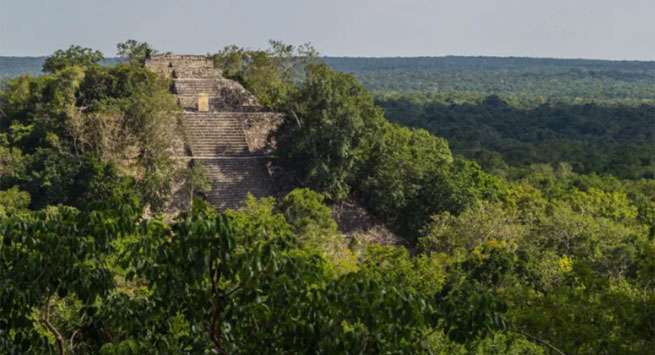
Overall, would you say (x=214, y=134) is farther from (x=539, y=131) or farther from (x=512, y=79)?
(x=512, y=79)

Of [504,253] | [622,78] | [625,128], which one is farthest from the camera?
[622,78]

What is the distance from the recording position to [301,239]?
16.7 meters

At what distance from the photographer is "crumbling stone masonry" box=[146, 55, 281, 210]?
2048cm

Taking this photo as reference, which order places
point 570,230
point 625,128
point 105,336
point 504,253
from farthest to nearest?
point 625,128
point 570,230
point 504,253
point 105,336

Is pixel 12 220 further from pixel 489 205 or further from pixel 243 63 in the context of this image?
pixel 243 63

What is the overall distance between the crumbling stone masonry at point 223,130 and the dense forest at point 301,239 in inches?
27.5

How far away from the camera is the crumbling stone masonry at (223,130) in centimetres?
2048

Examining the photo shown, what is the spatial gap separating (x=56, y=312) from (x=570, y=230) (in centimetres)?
1242

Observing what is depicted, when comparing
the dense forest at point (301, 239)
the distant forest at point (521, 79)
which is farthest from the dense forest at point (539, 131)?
the distant forest at point (521, 79)

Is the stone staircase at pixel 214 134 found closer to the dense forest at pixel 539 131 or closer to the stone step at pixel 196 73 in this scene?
the stone step at pixel 196 73

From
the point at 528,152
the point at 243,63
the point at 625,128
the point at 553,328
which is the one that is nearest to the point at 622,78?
the point at 625,128

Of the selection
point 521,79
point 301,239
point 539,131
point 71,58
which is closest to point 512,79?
point 521,79

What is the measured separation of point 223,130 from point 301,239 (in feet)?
20.7

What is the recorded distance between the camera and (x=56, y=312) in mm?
9922
